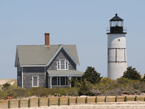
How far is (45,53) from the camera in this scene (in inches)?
1977

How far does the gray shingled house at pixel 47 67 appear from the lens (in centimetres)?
4778

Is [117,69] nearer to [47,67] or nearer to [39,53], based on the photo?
[47,67]

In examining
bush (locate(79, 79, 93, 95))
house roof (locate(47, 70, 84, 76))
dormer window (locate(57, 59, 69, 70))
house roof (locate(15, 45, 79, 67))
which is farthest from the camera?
dormer window (locate(57, 59, 69, 70))

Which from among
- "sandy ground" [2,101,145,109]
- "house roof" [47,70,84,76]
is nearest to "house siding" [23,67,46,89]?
"house roof" [47,70,84,76]

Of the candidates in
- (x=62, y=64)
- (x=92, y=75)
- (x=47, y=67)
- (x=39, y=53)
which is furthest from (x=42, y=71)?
(x=92, y=75)

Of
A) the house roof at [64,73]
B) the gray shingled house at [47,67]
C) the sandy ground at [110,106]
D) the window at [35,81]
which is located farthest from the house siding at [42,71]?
the sandy ground at [110,106]

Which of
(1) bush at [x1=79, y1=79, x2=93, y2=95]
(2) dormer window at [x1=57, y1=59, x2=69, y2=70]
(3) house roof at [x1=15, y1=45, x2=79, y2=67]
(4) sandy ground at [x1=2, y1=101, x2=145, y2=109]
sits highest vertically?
(3) house roof at [x1=15, y1=45, x2=79, y2=67]

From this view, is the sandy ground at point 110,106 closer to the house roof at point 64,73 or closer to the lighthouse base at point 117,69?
the house roof at point 64,73

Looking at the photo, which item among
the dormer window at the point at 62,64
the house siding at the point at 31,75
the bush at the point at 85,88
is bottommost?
the bush at the point at 85,88

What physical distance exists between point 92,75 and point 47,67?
6.98 meters

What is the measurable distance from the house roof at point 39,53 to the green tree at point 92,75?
3.52 metres

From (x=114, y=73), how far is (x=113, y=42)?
4.81 m

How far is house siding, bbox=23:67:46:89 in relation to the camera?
157 feet

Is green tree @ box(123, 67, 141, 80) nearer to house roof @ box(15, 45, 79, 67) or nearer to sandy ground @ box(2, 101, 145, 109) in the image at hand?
house roof @ box(15, 45, 79, 67)
